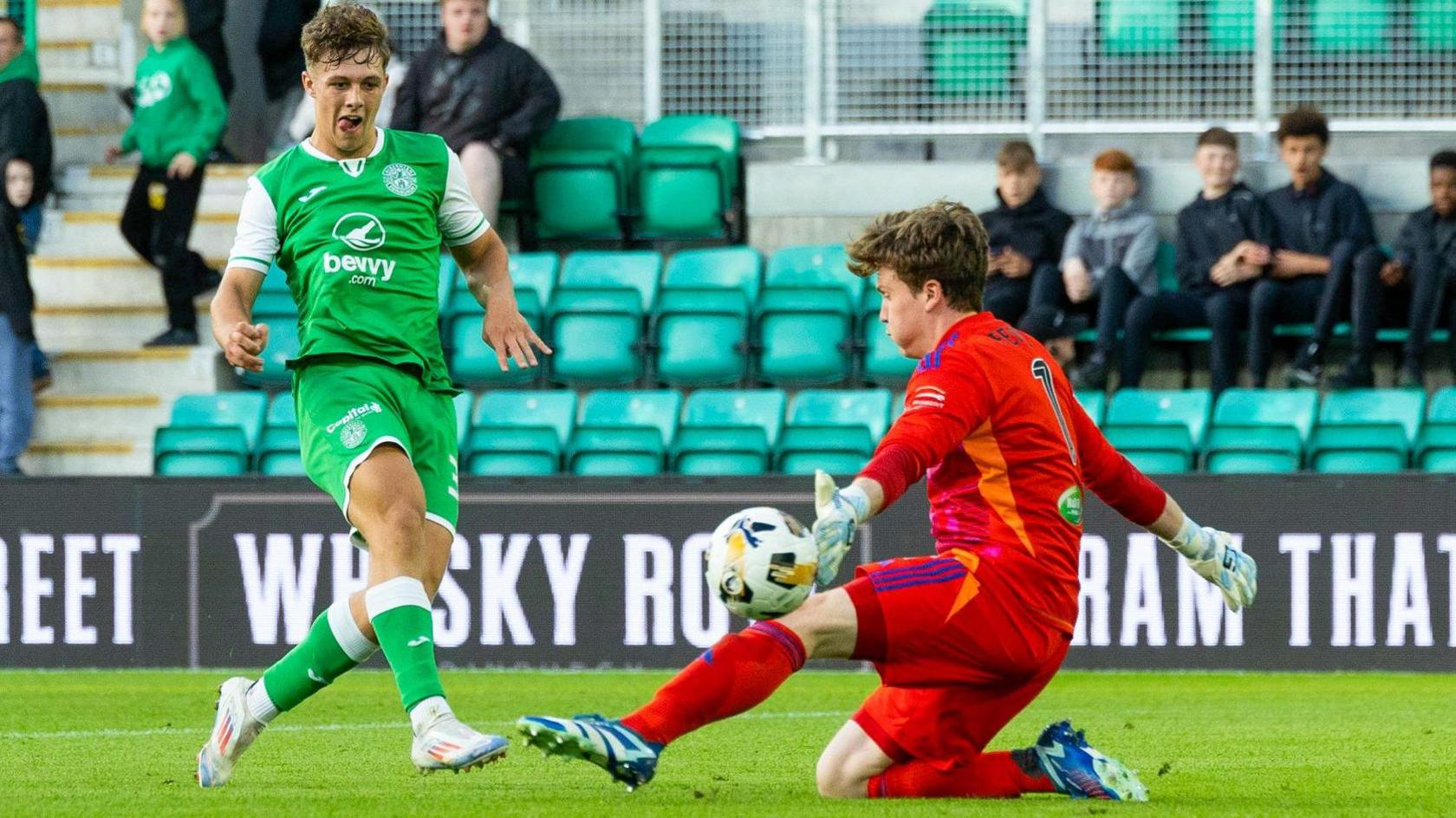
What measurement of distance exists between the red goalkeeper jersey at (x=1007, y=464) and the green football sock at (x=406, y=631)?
3.93ft

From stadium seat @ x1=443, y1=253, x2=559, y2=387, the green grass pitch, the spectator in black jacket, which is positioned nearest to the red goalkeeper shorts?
the green grass pitch

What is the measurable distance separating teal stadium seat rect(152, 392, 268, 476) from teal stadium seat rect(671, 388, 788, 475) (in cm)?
229

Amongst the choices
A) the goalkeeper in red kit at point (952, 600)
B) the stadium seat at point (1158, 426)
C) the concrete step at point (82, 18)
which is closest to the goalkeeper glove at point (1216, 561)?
the goalkeeper in red kit at point (952, 600)

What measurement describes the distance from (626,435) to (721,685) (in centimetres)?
646

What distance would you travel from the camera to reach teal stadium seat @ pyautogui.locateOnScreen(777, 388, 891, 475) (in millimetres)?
10602

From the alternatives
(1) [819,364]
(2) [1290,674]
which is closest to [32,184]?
(1) [819,364]

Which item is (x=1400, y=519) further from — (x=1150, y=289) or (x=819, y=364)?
(x=819, y=364)

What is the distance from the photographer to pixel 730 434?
10.8 meters

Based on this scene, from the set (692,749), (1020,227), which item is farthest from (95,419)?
(692,749)

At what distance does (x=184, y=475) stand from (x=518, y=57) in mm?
3487

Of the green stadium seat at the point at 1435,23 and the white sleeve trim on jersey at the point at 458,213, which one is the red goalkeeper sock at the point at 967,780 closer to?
the white sleeve trim on jersey at the point at 458,213

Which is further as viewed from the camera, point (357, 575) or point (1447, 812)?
point (357, 575)

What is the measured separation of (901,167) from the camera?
41.9 feet

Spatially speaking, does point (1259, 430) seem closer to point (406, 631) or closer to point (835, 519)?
point (406, 631)
